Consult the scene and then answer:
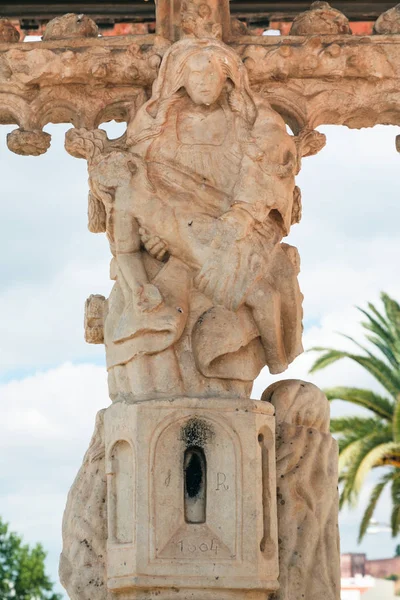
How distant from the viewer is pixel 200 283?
919 cm

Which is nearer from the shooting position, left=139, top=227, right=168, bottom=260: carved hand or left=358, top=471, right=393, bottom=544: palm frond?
left=139, top=227, right=168, bottom=260: carved hand

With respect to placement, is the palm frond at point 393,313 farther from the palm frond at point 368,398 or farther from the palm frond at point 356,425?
the palm frond at point 356,425

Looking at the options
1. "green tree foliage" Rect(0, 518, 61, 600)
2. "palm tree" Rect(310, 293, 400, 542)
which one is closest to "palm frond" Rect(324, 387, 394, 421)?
"palm tree" Rect(310, 293, 400, 542)

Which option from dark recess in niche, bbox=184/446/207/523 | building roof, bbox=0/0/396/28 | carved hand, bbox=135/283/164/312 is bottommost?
dark recess in niche, bbox=184/446/207/523

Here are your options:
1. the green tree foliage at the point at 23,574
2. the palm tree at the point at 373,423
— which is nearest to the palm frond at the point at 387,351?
the palm tree at the point at 373,423

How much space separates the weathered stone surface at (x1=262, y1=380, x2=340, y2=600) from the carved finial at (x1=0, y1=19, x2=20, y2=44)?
2708 mm

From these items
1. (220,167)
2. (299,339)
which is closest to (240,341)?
(299,339)

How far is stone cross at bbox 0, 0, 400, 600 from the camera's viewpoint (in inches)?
344

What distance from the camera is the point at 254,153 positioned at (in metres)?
9.37

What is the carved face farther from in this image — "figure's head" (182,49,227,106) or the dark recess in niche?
Answer: the dark recess in niche

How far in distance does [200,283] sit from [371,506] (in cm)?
1107

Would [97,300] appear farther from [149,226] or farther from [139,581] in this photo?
[139,581]

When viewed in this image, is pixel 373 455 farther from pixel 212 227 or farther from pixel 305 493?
pixel 212 227

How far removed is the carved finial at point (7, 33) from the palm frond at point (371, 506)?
36.5ft
